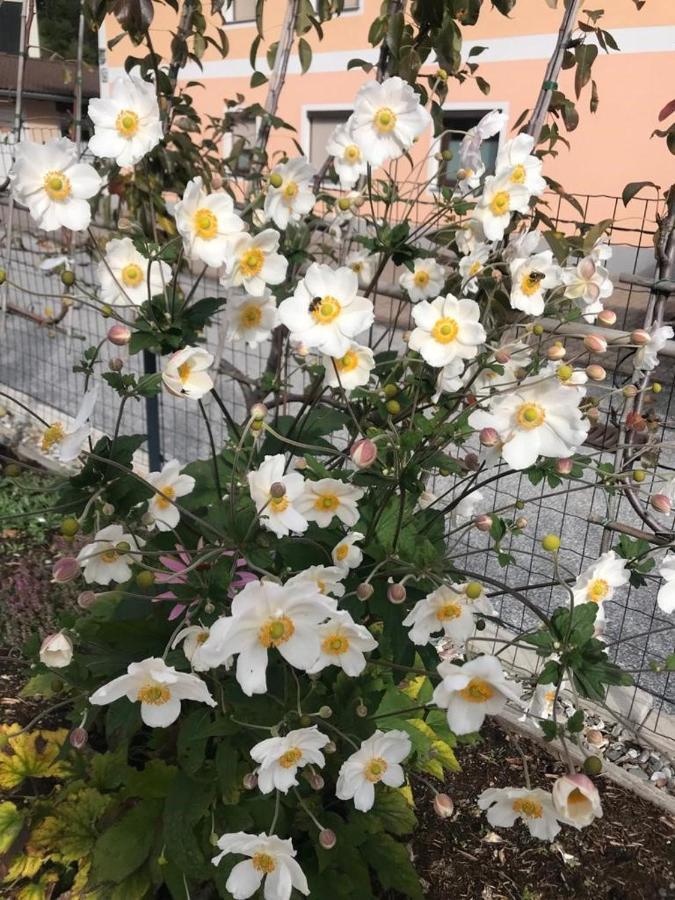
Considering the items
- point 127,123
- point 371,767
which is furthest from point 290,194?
point 371,767

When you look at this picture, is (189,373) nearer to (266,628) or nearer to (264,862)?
(266,628)

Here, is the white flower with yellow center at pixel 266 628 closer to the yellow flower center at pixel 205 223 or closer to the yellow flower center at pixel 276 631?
the yellow flower center at pixel 276 631

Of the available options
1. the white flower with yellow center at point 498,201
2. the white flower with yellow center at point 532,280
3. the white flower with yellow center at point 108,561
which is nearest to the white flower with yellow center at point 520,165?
the white flower with yellow center at point 498,201

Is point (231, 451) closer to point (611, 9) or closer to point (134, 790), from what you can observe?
point (134, 790)

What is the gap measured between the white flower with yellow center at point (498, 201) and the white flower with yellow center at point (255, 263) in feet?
1.26

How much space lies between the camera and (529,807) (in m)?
1.10

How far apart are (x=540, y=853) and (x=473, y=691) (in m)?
1.02

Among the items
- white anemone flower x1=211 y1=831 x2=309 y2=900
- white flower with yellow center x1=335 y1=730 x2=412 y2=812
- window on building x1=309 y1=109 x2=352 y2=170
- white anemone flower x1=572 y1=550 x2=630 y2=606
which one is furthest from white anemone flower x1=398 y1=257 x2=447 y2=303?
window on building x1=309 y1=109 x2=352 y2=170

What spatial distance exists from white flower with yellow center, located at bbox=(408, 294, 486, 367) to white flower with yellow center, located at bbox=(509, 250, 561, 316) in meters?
0.13

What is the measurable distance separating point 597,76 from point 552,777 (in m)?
7.83

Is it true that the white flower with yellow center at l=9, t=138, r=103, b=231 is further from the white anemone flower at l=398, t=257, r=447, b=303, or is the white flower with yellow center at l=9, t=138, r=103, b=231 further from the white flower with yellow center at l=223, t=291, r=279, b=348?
the white anemone flower at l=398, t=257, r=447, b=303

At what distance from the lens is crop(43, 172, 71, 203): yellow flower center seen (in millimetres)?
1222

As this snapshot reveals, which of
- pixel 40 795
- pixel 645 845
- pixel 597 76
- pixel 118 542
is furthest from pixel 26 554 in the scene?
pixel 597 76

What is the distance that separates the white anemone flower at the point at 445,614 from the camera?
45.4 inches
